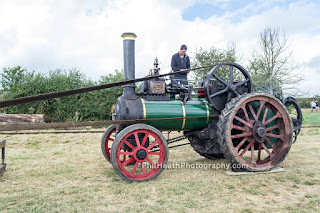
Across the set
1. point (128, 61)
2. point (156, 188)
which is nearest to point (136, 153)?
point (156, 188)

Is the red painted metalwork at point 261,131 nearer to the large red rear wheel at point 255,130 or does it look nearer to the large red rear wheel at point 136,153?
the large red rear wheel at point 255,130

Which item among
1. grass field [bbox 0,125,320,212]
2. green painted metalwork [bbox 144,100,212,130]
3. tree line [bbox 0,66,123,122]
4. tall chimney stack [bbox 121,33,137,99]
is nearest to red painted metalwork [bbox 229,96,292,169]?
grass field [bbox 0,125,320,212]

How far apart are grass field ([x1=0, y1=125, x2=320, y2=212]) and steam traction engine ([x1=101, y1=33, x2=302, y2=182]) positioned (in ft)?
1.27

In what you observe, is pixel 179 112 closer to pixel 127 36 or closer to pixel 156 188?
pixel 156 188

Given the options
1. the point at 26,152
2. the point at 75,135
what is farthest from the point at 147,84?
the point at 75,135

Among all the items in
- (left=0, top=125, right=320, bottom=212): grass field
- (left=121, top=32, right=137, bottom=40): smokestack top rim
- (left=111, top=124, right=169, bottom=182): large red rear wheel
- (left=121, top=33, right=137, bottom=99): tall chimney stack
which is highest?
(left=121, top=32, right=137, bottom=40): smokestack top rim

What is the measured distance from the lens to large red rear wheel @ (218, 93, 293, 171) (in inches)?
183

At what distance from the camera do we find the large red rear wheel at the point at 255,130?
464 cm

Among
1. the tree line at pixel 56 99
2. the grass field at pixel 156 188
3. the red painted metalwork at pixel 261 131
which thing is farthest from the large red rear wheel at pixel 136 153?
the tree line at pixel 56 99

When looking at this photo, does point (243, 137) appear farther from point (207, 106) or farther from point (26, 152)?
point (26, 152)

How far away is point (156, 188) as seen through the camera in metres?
3.94

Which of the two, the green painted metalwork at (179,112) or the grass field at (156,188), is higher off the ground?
the green painted metalwork at (179,112)

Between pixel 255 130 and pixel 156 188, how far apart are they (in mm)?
2095

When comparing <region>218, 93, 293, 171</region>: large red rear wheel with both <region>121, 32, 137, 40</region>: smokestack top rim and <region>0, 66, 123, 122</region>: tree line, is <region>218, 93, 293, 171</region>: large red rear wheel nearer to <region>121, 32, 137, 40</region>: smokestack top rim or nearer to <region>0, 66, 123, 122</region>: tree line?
<region>121, 32, 137, 40</region>: smokestack top rim
